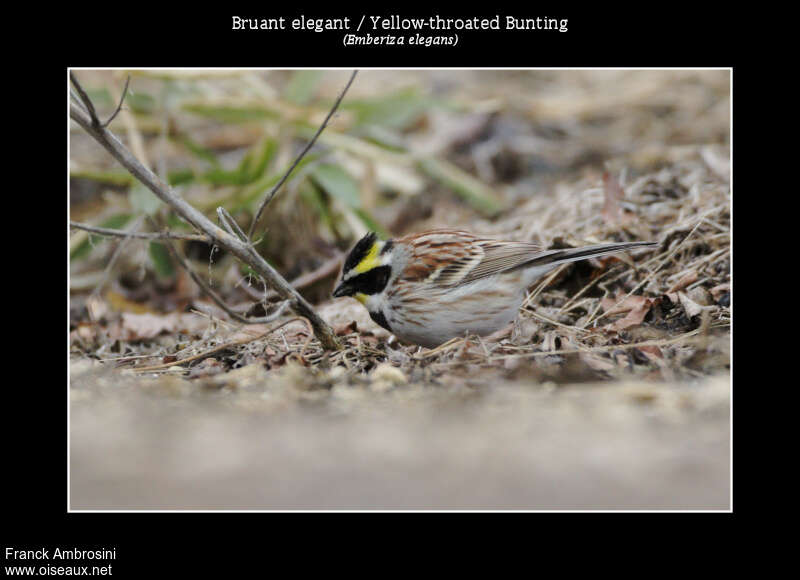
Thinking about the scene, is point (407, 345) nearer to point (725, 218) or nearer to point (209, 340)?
point (209, 340)

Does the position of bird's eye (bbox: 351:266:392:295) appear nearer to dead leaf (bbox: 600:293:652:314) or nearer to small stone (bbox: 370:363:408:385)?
small stone (bbox: 370:363:408:385)

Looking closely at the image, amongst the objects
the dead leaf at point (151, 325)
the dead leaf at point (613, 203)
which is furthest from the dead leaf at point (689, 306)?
the dead leaf at point (151, 325)

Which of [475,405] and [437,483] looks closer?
[437,483]

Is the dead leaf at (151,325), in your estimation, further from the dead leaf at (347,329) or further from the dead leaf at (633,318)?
the dead leaf at (633,318)

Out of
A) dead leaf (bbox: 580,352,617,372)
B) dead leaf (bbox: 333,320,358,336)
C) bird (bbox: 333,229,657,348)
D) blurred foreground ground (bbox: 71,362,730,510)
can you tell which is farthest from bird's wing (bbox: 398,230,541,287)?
blurred foreground ground (bbox: 71,362,730,510)

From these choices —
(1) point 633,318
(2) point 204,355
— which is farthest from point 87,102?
(1) point 633,318

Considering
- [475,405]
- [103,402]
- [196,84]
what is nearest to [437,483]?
[475,405]
